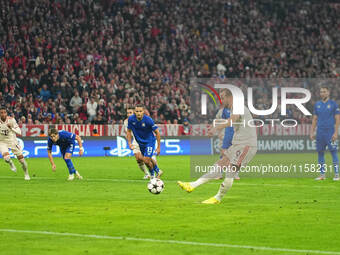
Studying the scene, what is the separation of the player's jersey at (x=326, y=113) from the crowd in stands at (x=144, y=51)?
906 centimetres

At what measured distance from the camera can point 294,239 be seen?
9.70 m

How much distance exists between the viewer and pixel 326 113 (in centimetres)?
2080

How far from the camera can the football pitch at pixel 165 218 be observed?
9133 mm

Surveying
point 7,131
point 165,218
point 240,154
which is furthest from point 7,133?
point 165,218

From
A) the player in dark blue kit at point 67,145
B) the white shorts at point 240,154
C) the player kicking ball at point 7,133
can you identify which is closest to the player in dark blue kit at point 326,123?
the player in dark blue kit at point 67,145

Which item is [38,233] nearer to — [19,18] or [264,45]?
[19,18]

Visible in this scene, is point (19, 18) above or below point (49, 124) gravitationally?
above

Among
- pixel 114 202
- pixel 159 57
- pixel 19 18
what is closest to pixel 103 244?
pixel 114 202

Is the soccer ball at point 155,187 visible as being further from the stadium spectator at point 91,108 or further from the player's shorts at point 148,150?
the stadium spectator at point 91,108

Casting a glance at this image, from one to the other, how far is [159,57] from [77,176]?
68.6 feet

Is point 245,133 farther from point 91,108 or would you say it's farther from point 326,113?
point 91,108

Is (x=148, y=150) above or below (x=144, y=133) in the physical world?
below

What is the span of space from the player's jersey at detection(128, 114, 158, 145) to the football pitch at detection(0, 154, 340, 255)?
47.0 inches

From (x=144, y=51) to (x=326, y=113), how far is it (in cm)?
2187
